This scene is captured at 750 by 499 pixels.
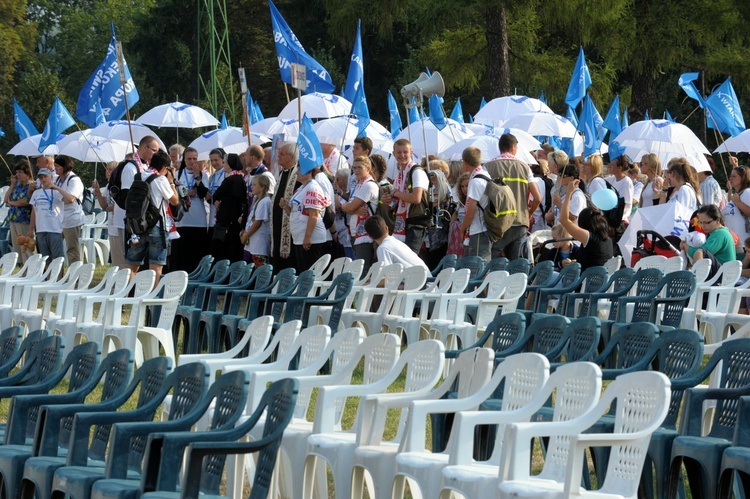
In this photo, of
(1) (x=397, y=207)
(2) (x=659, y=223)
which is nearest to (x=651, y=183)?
(2) (x=659, y=223)

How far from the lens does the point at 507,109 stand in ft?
73.3

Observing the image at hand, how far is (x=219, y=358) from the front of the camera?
7.93m

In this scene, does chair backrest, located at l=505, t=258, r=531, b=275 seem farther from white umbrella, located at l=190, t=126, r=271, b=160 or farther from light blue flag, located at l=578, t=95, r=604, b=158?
white umbrella, located at l=190, t=126, r=271, b=160

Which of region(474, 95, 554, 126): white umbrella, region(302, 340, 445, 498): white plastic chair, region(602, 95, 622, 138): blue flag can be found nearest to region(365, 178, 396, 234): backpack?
region(302, 340, 445, 498): white plastic chair

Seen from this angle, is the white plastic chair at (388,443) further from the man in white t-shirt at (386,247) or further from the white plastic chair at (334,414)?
the man in white t-shirt at (386,247)

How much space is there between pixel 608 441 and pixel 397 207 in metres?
9.46

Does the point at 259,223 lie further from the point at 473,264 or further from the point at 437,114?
the point at 437,114

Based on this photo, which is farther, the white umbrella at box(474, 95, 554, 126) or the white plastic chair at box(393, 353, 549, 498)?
the white umbrella at box(474, 95, 554, 126)

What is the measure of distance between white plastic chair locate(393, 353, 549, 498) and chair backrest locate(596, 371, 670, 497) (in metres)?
0.41

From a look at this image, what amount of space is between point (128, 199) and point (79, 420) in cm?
822

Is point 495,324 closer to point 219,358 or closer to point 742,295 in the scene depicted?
point 219,358

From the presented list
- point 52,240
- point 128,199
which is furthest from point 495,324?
point 52,240

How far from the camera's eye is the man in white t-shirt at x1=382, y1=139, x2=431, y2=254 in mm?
13930

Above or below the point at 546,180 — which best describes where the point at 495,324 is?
below
